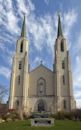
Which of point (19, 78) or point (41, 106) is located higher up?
point (19, 78)

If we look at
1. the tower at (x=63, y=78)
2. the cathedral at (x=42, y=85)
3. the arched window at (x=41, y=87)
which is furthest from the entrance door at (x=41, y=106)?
the tower at (x=63, y=78)

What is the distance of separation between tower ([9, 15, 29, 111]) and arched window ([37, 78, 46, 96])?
9.42ft

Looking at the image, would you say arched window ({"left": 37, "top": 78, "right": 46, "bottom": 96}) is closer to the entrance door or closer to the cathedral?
the cathedral

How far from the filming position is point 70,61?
5231 centimetres

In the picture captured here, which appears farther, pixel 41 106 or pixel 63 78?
pixel 63 78

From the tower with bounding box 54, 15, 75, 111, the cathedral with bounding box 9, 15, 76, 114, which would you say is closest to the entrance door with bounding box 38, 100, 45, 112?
the cathedral with bounding box 9, 15, 76, 114

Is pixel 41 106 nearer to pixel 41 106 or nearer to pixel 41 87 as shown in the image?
pixel 41 106

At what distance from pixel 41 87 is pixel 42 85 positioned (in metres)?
0.60

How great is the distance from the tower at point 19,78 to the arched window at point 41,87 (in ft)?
9.42

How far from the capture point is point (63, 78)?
4991 cm

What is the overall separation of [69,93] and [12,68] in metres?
14.6

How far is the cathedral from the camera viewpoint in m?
47.2

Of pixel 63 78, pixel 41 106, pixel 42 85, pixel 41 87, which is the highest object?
pixel 63 78

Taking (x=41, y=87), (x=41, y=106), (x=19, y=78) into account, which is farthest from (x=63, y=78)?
(x=19, y=78)
